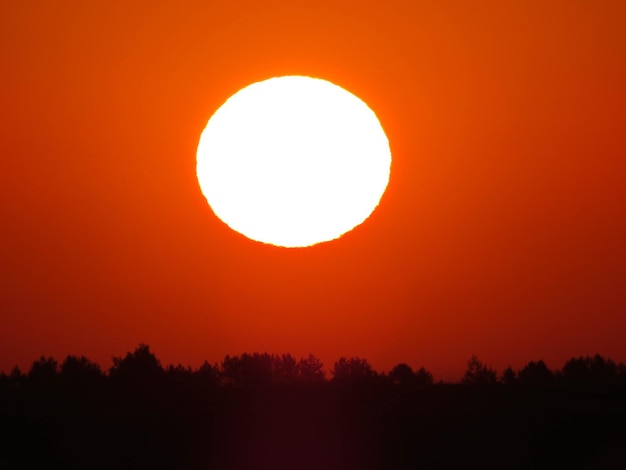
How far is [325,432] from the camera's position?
5919cm

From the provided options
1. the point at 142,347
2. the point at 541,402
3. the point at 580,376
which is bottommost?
the point at 541,402

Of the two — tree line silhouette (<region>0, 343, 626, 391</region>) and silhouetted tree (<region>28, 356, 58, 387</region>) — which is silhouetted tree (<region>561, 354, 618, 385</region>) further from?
silhouetted tree (<region>28, 356, 58, 387</region>)

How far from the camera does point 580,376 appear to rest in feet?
263

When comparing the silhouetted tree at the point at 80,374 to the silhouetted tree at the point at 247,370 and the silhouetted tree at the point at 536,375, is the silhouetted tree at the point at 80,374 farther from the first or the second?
the silhouetted tree at the point at 536,375

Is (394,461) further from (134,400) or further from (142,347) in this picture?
(142,347)

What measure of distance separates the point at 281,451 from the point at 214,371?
104 ft

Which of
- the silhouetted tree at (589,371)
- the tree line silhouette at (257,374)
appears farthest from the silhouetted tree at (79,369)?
the silhouetted tree at (589,371)

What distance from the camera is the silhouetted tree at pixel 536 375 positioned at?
249ft

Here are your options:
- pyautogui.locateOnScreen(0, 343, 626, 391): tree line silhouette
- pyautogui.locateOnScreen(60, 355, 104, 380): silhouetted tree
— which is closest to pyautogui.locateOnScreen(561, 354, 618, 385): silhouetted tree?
pyautogui.locateOnScreen(0, 343, 626, 391): tree line silhouette

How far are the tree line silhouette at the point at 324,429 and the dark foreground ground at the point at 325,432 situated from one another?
6 centimetres

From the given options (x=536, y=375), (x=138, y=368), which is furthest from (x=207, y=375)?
(x=536, y=375)

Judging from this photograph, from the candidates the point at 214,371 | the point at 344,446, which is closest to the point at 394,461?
the point at 344,446

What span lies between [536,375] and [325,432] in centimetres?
2296

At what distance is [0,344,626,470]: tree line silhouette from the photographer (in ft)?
180
